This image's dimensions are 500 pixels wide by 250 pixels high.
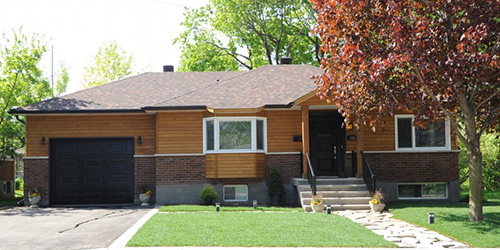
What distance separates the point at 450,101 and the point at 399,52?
8.51ft

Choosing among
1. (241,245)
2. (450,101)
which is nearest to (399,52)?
(450,101)

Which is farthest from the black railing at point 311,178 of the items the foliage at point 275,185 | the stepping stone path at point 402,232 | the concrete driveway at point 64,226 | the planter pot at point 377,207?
the concrete driveway at point 64,226

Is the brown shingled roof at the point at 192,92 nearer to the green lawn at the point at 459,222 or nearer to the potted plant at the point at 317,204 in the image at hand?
the potted plant at the point at 317,204

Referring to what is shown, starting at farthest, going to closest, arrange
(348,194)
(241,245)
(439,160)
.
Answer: (439,160)
(348,194)
(241,245)

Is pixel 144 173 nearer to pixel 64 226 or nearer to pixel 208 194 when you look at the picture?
pixel 208 194

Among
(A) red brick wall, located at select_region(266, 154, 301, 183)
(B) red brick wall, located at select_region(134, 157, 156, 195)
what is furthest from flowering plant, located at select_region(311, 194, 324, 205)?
(B) red brick wall, located at select_region(134, 157, 156, 195)

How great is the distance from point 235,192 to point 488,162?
15.6 metres

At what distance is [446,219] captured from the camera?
1291 cm

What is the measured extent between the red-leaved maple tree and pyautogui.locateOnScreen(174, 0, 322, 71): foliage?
22911 millimetres

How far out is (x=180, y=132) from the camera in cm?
1822

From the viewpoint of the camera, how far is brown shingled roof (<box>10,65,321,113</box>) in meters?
18.3

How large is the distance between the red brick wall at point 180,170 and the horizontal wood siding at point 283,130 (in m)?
2.36

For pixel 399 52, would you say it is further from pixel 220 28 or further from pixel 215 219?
pixel 220 28

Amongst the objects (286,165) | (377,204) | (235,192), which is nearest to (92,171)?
(235,192)
